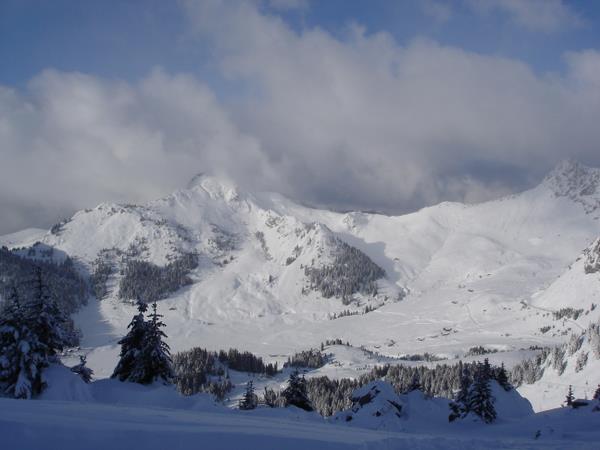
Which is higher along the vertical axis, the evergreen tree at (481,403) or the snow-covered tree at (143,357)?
the snow-covered tree at (143,357)

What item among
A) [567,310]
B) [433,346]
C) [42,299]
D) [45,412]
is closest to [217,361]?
[433,346]

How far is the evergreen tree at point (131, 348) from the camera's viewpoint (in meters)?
38.6

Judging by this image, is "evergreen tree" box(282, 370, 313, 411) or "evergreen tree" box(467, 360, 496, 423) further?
"evergreen tree" box(282, 370, 313, 411)

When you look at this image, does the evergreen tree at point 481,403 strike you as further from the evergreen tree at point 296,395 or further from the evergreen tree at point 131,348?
the evergreen tree at point 131,348

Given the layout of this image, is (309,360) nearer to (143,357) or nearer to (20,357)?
(143,357)

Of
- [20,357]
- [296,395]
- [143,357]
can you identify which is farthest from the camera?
Answer: [296,395]

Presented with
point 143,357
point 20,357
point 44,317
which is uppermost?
point 44,317

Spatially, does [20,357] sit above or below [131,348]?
below

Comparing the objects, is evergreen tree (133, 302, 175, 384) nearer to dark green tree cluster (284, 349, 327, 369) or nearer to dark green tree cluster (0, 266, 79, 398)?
dark green tree cluster (0, 266, 79, 398)

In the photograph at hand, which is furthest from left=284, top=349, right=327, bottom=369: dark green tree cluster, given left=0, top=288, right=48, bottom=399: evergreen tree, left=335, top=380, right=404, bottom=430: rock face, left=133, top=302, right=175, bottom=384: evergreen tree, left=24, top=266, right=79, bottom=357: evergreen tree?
left=0, top=288, right=48, bottom=399: evergreen tree

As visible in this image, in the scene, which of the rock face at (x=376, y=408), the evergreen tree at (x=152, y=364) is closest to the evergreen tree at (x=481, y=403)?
the rock face at (x=376, y=408)

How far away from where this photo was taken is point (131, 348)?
3912 cm

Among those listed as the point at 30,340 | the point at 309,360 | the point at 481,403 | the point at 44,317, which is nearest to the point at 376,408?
the point at 481,403

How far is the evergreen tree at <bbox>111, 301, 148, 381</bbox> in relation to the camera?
127 feet
